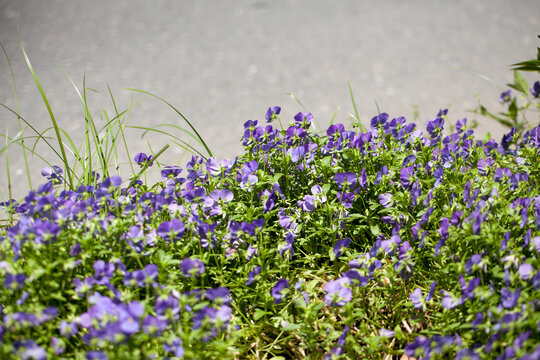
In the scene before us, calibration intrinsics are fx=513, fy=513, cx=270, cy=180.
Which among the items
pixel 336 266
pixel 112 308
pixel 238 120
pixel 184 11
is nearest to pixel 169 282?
pixel 112 308

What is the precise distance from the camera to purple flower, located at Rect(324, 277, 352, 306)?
5.34 ft

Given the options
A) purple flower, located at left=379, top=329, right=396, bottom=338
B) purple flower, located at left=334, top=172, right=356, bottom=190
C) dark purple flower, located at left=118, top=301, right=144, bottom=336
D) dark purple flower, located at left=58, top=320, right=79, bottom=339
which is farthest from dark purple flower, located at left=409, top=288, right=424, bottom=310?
dark purple flower, located at left=58, top=320, right=79, bottom=339

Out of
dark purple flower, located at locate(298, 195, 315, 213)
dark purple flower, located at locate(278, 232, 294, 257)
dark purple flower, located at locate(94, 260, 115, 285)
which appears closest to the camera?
dark purple flower, located at locate(94, 260, 115, 285)

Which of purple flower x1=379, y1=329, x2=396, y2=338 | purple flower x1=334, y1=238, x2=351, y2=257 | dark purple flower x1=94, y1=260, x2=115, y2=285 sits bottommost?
purple flower x1=379, y1=329, x2=396, y2=338

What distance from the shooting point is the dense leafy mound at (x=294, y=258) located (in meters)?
1.50

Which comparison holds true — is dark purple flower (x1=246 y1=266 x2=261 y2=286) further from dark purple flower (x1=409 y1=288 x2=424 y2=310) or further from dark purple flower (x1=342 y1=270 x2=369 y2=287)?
dark purple flower (x1=409 y1=288 x2=424 y2=310)

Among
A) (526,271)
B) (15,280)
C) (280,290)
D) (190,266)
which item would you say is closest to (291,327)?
(280,290)

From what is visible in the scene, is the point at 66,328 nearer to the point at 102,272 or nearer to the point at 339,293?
the point at 102,272

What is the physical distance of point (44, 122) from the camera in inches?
153

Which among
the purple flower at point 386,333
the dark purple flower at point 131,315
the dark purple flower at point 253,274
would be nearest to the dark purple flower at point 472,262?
the purple flower at point 386,333

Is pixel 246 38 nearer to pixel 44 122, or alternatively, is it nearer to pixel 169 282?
pixel 44 122

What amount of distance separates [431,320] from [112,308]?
1132mm

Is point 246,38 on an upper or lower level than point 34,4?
lower

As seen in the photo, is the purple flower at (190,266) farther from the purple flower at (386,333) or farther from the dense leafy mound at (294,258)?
the purple flower at (386,333)
